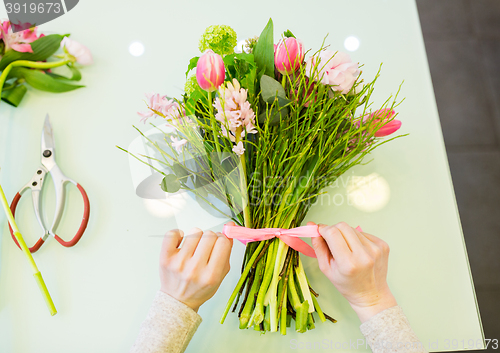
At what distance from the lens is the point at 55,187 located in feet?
2.10

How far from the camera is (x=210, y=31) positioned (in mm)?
497

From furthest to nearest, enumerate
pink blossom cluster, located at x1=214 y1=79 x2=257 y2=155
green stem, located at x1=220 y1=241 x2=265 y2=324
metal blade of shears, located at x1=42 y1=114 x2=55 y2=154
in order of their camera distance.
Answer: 1. metal blade of shears, located at x1=42 y1=114 x2=55 y2=154
2. green stem, located at x1=220 y1=241 x2=265 y2=324
3. pink blossom cluster, located at x1=214 y1=79 x2=257 y2=155

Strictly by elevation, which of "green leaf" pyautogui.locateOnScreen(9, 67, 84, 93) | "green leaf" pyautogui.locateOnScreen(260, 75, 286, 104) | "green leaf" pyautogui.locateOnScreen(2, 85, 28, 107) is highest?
"green leaf" pyautogui.locateOnScreen(9, 67, 84, 93)

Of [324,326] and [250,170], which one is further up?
[250,170]

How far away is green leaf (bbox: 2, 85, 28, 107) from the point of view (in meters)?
0.70

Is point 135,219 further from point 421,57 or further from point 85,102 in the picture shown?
point 421,57

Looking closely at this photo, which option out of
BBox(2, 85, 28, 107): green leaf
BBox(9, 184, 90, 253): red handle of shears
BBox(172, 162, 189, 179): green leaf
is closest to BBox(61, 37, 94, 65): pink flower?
BBox(2, 85, 28, 107): green leaf

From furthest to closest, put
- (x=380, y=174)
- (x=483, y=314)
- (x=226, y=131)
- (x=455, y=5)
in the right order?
(x=455, y=5), (x=483, y=314), (x=380, y=174), (x=226, y=131)

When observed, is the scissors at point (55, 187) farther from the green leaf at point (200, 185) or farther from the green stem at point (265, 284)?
the green stem at point (265, 284)

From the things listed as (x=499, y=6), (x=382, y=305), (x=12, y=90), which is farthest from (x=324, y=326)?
(x=499, y=6)

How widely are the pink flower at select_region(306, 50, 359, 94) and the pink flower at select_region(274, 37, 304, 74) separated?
0.02 meters

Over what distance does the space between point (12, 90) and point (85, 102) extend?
0.15 m

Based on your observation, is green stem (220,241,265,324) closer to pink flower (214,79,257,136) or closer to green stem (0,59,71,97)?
pink flower (214,79,257,136)

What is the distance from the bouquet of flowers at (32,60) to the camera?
695 mm
